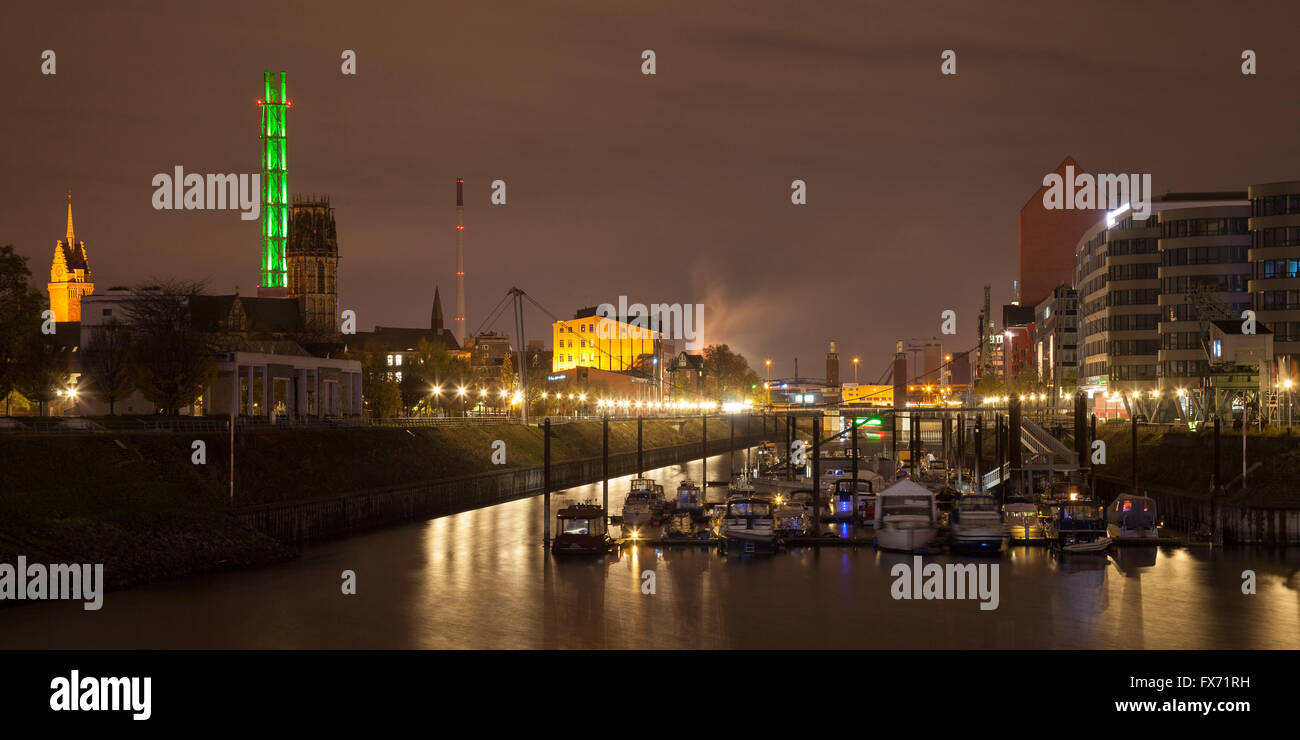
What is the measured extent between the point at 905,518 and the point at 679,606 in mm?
19071

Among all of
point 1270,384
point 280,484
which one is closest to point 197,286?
point 280,484

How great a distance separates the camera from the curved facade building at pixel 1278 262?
98500 millimetres

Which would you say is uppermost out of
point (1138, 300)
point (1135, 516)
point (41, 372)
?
point (1138, 300)

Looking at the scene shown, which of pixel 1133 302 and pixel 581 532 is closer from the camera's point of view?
pixel 581 532

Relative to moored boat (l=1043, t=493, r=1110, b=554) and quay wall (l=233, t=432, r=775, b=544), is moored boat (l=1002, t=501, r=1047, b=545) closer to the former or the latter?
moored boat (l=1043, t=493, r=1110, b=554)

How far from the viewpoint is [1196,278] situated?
10731 centimetres

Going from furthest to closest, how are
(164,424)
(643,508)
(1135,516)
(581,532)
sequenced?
(643,508)
(164,424)
(1135,516)
(581,532)

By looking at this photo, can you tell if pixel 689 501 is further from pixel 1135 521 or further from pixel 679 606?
pixel 679 606

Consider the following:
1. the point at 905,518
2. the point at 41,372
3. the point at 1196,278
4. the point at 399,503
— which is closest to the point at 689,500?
the point at 399,503

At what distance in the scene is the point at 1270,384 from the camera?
84375 millimetres

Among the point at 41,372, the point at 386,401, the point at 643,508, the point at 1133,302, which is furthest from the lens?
the point at 1133,302

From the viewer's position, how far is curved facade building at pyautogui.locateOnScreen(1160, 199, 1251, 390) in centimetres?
10488
